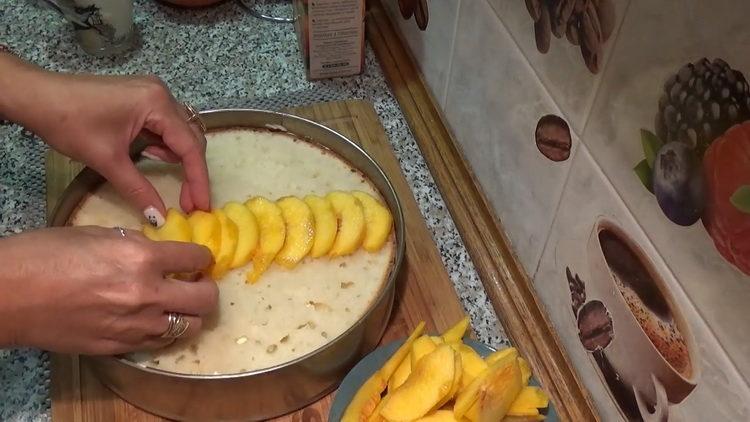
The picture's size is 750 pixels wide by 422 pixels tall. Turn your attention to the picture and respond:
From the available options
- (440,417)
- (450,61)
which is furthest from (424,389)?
(450,61)

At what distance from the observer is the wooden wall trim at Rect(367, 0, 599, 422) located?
86 centimetres

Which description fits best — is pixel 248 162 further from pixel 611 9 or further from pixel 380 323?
pixel 611 9

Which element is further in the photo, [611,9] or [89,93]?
[89,93]

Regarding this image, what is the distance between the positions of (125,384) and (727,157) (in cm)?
65

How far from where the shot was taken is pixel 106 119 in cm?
85

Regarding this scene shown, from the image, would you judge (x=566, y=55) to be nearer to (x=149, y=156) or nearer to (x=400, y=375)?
(x=400, y=375)

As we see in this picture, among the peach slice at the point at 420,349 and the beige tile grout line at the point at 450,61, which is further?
the beige tile grout line at the point at 450,61

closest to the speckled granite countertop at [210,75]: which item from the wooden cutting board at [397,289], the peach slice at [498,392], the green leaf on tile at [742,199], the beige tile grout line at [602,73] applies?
the wooden cutting board at [397,289]

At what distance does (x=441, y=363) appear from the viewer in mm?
737

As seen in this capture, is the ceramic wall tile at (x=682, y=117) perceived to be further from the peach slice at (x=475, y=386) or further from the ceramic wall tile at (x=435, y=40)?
the ceramic wall tile at (x=435, y=40)

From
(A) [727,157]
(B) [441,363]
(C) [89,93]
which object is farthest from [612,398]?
(C) [89,93]

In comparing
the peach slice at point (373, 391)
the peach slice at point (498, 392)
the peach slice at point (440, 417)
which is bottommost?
the peach slice at point (373, 391)

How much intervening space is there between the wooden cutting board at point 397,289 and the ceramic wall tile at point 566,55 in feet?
1.03

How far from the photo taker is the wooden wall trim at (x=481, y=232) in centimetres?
86
